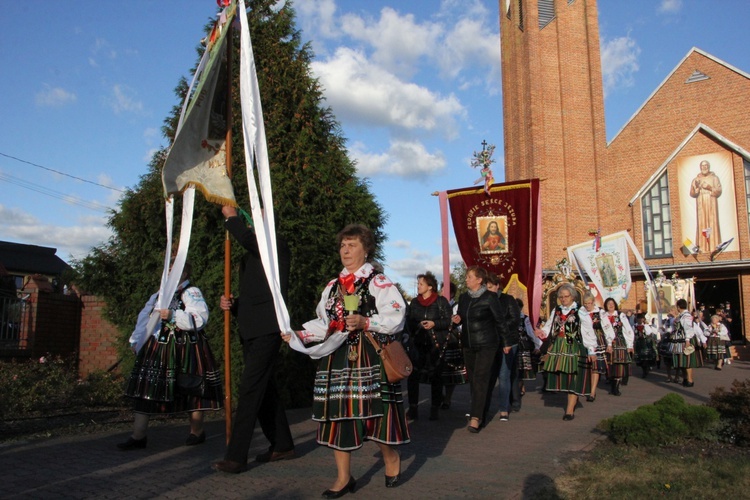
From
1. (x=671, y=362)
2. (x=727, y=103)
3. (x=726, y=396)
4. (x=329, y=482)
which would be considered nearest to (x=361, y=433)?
(x=329, y=482)

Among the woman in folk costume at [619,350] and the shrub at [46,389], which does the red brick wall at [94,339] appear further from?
the woman in folk costume at [619,350]

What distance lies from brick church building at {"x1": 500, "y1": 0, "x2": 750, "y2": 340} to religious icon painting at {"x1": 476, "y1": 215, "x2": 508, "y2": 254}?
21233 millimetres

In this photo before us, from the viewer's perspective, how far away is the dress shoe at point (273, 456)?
19.1 feet

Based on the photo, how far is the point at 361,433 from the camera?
4.86 m

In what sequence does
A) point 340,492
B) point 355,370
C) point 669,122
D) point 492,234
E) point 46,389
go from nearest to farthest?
point 340,492 < point 355,370 < point 46,389 < point 492,234 < point 669,122

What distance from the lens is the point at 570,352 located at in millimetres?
9445

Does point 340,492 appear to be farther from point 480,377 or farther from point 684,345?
point 684,345

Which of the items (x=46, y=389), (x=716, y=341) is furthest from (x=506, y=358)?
(x=716, y=341)

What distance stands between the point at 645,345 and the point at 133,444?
16.5 m

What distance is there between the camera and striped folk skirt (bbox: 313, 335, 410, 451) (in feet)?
15.8

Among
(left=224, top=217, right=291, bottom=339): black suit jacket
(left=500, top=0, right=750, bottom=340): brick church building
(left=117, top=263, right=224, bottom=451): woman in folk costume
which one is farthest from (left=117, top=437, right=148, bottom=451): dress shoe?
(left=500, top=0, right=750, bottom=340): brick church building

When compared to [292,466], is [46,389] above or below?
above

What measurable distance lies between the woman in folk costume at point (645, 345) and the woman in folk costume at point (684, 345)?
3.35 m

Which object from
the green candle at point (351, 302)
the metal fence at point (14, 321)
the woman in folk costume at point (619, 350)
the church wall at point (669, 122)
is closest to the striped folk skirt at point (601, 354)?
the woman in folk costume at point (619, 350)
